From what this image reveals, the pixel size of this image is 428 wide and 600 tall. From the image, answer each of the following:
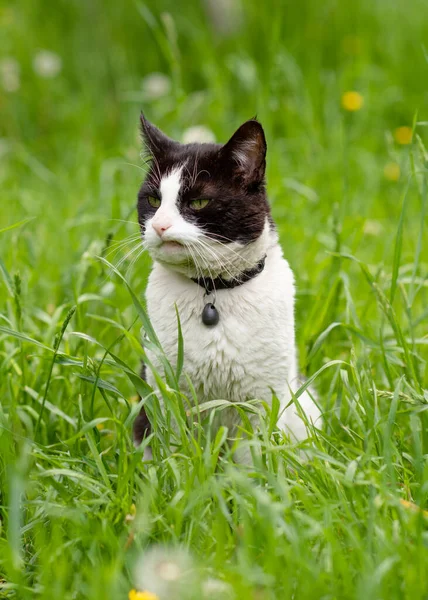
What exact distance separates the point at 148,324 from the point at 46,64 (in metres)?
3.71

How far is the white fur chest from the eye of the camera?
6.70 feet

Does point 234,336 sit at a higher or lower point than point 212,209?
lower

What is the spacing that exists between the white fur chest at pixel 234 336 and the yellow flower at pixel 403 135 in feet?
8.66

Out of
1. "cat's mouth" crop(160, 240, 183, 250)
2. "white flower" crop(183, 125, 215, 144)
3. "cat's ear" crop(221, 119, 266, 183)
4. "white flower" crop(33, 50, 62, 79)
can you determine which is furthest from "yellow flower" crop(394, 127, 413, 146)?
"cat's mouth" crop(160, 240, 183, 250)

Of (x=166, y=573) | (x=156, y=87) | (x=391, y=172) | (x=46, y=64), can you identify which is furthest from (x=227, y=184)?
(x=46, y=64)

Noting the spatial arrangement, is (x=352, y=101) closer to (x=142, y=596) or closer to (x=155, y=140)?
(x=155, y=140)

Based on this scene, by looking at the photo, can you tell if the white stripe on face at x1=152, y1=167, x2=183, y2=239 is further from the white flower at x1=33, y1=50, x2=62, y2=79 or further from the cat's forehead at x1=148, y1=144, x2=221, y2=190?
the white flower at x1=33, y1=50, x2=62, y2=79

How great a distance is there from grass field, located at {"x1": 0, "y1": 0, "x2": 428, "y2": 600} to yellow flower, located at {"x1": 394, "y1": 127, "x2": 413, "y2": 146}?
17 millimetres

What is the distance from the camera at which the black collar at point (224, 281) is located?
2.10 meters

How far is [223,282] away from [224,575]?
2.79 feet

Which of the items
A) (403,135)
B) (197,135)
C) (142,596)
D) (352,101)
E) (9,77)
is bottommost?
(142,596)

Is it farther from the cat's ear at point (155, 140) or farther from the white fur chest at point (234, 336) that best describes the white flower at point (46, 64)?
the white fur chest at point (234, 336)

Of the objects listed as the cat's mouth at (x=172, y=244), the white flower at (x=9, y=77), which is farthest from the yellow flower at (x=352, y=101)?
the cat's mouth at (x=172, y=244)

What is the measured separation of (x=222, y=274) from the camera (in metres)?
2.10
